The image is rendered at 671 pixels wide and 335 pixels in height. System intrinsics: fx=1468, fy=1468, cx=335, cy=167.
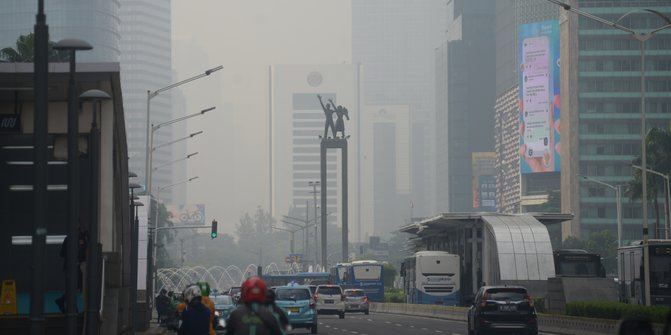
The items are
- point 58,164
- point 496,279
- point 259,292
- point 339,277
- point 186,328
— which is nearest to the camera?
point 259,292

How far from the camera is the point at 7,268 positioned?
182 feet

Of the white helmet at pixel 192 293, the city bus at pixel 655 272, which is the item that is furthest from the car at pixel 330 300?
the white helmet at pixel 192 293

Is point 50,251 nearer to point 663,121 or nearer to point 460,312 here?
point 460,312

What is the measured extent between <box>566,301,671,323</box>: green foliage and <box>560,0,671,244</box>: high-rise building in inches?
4789

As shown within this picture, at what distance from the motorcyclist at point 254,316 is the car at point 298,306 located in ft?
115

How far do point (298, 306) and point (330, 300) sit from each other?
22127mm

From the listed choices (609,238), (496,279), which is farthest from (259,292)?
(609,238)

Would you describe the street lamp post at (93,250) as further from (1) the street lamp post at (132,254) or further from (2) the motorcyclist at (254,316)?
(2) the motorcyclist at (254,316)

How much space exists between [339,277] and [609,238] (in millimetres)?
70389

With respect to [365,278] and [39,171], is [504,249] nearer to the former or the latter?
[365,278]

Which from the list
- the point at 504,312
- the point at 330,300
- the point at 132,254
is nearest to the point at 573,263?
the point at 330,300

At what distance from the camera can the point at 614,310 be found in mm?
46312

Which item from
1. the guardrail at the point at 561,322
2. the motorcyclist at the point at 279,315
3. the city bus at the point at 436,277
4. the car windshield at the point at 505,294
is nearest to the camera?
the motorcyclist at the point at 279,315

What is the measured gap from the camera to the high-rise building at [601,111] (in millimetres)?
171750
